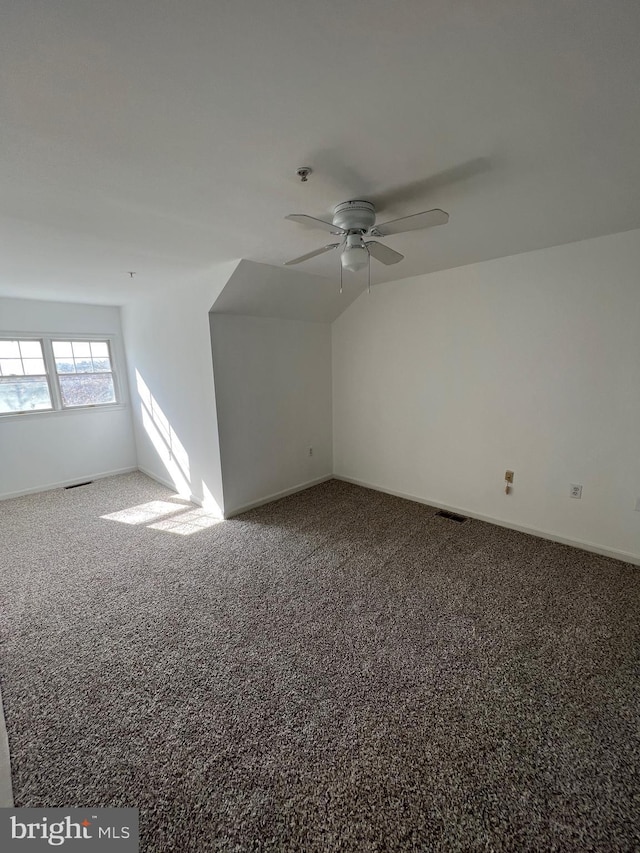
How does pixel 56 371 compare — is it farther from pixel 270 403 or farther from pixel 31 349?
pixel 270 403

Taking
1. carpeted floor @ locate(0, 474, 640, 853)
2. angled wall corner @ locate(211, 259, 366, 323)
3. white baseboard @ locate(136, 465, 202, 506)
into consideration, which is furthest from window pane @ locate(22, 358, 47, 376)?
angled wall corner @ locate(211, 259, 366, 323)

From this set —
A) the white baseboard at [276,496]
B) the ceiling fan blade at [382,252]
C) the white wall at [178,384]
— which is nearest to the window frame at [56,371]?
the white wall at [178,384]

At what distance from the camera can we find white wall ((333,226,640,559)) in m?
2.66

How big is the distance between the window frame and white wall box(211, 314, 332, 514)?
97.9 inches

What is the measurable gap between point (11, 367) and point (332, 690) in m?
4.96

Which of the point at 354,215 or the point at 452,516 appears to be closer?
the point at 354,215

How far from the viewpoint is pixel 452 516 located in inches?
142

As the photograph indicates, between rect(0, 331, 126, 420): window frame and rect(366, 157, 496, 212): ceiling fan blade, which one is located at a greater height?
rect(366, 157, 496, 212): ceiling fan blade

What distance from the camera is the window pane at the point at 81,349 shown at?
471 cm

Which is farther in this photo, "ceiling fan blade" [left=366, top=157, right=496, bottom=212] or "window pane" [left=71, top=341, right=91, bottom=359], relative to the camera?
"window pane" [left=71, top=341, right=91, bottom=359]

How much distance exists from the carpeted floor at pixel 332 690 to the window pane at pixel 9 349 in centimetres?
253

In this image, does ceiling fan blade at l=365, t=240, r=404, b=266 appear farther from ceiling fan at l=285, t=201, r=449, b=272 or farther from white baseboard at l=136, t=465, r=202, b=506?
white baseboard at l=136, t=465, r=202, b=506

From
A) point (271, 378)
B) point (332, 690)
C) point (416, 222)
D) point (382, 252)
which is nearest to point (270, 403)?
point (271, 378)

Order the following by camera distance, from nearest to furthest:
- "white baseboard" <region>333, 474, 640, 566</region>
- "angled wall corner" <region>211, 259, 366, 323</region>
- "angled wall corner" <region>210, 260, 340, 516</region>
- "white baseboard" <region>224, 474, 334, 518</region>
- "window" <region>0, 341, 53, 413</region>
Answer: "white baseboard" <region>333, 474, 640, 566</region> < "angled wall corner" <region>211, 259, 366, 323</region> < "angled wall corner" <region>210, 260, 340, 516</region> < "white baseboard" <region>224, 474, 334, 518</region> < "window" <region>0, 341, 53, 413</region>
